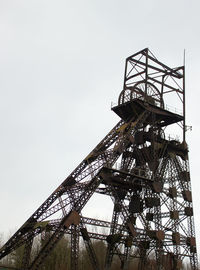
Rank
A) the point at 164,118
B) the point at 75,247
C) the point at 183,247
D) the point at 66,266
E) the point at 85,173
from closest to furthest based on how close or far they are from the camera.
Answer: the point at 75,247 < the point at 85,173 < the point at 183,247 < the point at 164,118 < the point at 66,266

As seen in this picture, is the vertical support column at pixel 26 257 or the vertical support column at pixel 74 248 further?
the vertical support column at pixel 26 257

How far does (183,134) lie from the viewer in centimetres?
3566

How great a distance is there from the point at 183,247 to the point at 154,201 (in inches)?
206

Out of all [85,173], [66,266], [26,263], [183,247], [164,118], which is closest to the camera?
[26,263]

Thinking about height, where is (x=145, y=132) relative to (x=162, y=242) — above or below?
above

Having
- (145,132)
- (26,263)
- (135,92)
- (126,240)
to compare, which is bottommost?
(26,263)

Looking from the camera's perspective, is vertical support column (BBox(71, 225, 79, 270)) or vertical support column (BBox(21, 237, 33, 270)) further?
vertical support column (BBox(21, 237, 33, 270))

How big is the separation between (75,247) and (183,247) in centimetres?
1127

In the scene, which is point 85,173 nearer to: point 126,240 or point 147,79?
point 126,240

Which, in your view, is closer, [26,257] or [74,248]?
[74,248]

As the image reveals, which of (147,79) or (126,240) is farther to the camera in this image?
(147,79)

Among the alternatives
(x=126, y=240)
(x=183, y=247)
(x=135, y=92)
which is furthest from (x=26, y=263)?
(x=135, y=92)

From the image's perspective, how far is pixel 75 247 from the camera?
2531cm

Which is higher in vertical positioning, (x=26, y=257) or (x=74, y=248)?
(x=74, y=248)
